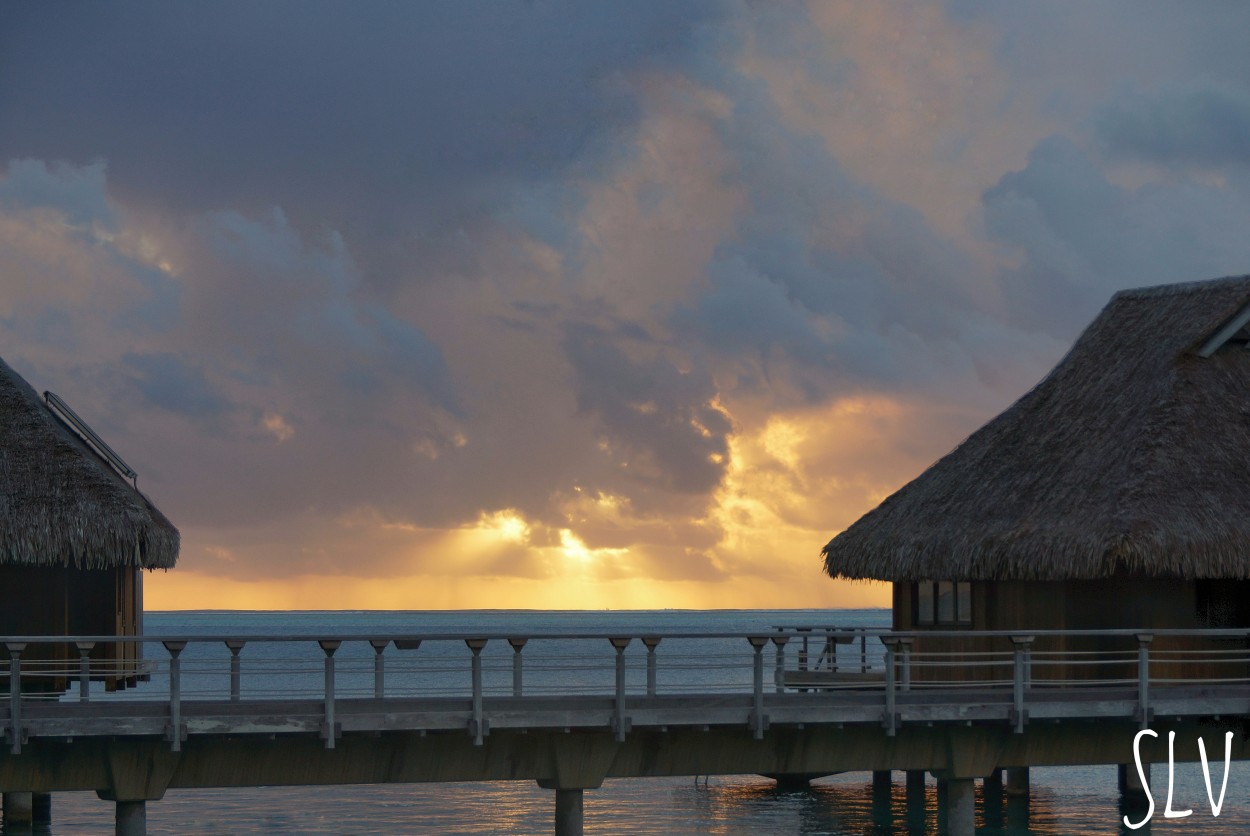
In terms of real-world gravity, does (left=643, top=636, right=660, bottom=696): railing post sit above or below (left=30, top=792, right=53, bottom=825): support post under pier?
above

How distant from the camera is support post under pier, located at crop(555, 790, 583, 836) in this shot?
786 inches

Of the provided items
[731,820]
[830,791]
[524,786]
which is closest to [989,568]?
[731,820]

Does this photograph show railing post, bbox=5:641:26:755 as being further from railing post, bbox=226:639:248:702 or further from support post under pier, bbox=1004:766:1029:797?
support post under pier, bbox=1004:766:1029:797

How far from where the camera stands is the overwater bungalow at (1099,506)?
23.9 metres

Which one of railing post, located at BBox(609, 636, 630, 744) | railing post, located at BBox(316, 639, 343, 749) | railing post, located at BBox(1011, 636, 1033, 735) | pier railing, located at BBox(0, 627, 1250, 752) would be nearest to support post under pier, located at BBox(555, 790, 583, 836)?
pier railing, located at BBox(0, 627, 1250, 752)

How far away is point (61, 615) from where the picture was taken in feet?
76.6

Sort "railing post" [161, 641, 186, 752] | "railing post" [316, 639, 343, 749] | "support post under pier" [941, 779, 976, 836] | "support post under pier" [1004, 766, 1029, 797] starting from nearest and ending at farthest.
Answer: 1. "railing post" [161, 641, 186, 752]
2. "railing post" [316, 639, 343, 749]
3. "support post under pier" [941, 779, 976, 836]
4. "support post under pier" [1004, 766, 1029, 797]

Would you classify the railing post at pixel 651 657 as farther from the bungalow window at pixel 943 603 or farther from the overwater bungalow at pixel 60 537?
the bungalow window at pixel 943 603

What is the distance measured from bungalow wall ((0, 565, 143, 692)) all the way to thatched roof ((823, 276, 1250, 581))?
447 inches

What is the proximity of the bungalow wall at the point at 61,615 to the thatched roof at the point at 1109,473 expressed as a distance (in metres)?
11.4

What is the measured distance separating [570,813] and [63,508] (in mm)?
7988

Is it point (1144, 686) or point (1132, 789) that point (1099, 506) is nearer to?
point (1144, 686)

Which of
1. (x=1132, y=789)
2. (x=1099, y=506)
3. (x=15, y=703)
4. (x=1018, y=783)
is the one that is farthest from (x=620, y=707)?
(x=1132, y=789)

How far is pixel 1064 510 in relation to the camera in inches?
984
